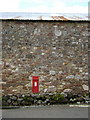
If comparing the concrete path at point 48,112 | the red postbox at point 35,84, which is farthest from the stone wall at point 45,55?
the concrete path at point 48,112

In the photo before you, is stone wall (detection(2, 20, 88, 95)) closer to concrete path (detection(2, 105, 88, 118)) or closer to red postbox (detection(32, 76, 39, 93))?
red postbox (detection(32, 76, 39, 93))

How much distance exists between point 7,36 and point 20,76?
70.5 inches

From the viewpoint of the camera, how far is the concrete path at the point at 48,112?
7.45 m

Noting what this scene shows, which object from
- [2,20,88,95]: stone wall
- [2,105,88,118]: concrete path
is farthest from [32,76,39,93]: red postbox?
[2,105,88,118]: concrete path

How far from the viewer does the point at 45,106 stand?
8.53 metres

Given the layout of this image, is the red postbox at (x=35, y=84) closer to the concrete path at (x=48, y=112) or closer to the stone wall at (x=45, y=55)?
the stone wall at (x=45, y=55)

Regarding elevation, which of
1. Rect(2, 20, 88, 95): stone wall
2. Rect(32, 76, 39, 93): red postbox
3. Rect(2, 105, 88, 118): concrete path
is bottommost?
Rect(2, 105, 88, 118): concrete path

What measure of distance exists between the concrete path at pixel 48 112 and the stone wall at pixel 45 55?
0.73 meters

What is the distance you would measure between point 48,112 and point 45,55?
2.37 metres

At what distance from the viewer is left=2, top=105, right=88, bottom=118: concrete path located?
745 cm

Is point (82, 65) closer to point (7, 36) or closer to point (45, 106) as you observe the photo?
point (45, 106)

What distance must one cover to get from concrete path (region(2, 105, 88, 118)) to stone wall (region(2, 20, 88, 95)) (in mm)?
731

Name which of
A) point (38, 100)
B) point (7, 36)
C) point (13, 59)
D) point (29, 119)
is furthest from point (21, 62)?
point (29, 119)

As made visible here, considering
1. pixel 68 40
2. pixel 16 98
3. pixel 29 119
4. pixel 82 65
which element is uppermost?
pixel 68 40
